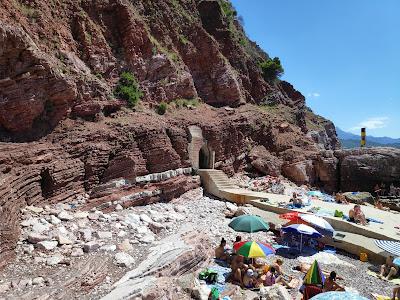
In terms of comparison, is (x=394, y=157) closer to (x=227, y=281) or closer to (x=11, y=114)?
(x=227, y=281)

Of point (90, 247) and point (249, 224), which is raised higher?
point (90, 247)

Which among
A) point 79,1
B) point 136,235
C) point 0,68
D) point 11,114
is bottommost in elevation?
point 136,235

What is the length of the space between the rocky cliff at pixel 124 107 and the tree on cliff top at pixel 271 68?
10.4ft

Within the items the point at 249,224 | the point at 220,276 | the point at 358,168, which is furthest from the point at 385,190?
the point at 220,276

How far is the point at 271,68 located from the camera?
40125 mm

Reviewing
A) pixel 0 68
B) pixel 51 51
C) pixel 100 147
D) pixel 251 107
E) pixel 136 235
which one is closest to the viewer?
pixel 136 235

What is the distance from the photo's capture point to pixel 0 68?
1273cm

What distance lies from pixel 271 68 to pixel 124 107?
25314 millimetres

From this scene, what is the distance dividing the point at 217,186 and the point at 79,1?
14.7 metres

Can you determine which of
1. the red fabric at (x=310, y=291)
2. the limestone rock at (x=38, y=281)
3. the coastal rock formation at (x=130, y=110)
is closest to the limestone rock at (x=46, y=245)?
the coastal rock formation at (x=130, y=110)

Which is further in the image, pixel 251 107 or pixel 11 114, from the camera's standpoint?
pixel 251 107

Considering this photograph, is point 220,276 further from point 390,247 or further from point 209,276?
point 390,247

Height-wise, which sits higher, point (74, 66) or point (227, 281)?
point (74, 66)

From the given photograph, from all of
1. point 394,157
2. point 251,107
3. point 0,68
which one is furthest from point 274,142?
point 0,68
